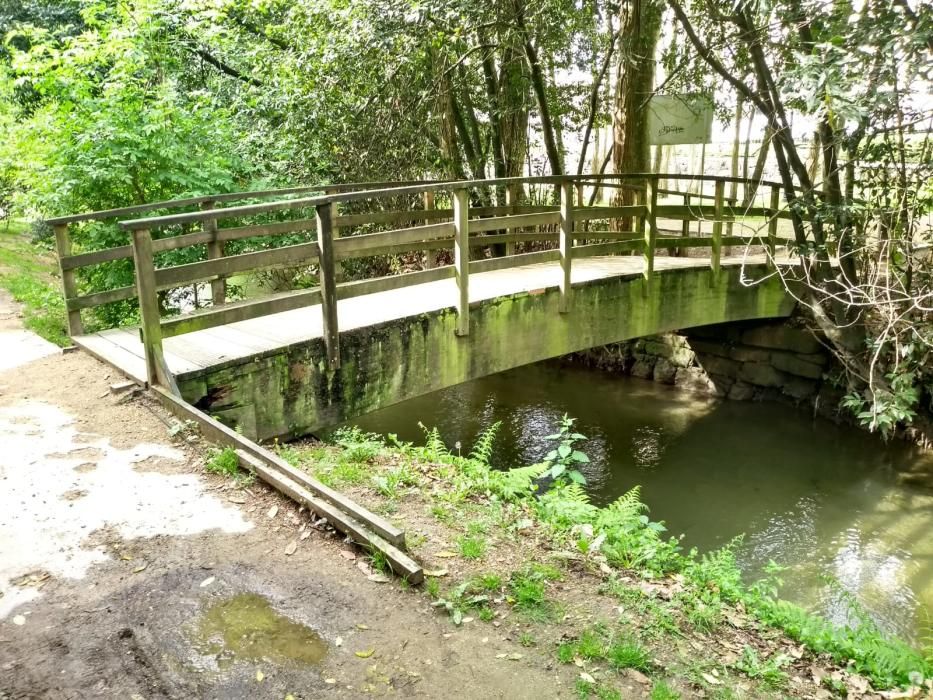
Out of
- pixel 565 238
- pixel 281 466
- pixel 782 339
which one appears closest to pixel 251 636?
pixel 281 466

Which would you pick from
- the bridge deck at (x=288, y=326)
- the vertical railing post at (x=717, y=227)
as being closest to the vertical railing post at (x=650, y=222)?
the bridge deck at (x=288, y=326)

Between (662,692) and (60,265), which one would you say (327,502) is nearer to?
(662,692)

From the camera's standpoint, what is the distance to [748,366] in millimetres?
11594

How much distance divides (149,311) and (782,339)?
9294 millimetres

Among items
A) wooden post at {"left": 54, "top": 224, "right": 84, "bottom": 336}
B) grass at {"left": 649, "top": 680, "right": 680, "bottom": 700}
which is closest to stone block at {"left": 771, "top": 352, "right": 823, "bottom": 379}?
grass at {"left": 649, "top": 680, "right": 680, "bottom": 700}

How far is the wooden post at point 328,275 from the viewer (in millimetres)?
5316

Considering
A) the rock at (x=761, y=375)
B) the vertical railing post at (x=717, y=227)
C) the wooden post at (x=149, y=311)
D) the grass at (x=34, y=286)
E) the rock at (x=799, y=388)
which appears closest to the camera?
the wooden post at (x=149, y=311)

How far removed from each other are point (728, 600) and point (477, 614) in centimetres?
149

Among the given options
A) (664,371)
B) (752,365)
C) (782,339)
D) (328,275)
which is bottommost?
(664,371)

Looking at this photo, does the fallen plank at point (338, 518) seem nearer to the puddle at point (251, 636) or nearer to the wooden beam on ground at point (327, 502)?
the wooden beam on ground at point (327, 502)

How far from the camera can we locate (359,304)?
7.24m

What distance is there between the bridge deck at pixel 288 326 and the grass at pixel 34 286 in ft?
6.51

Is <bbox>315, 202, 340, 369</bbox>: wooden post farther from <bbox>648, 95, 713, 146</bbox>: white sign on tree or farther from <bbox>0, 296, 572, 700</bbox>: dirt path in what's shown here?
<bbox>648, 95, 713, 146</bbox>: white sign on tree

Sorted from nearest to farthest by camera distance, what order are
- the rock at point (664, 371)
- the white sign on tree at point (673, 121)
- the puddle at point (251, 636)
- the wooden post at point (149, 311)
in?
1. the puddle at point (251, 636)
2. the wooden post at point (149, 311)
3. the white sign on tree at point (673, 121)
4. the rock at point (664, 371)
